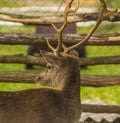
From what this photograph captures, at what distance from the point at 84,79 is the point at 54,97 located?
1460mm

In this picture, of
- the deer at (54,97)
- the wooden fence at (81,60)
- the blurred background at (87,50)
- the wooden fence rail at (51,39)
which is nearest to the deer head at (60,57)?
the deer at (54,97)

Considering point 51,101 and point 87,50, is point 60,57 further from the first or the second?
point 87,50

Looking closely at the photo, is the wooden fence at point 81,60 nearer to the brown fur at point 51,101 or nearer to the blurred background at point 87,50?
the blurred background at point 87,50

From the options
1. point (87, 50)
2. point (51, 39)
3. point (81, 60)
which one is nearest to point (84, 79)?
point (81, 60)

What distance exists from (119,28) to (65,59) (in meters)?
7.58

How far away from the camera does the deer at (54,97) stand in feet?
20.1

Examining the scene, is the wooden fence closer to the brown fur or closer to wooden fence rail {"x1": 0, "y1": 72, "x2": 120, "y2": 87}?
wooden fence rail {"x1": 0, "y1": 72, "x2": 120, "y2": 87}

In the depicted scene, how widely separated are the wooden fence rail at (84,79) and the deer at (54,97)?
3.78 ft

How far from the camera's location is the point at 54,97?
6273 mm

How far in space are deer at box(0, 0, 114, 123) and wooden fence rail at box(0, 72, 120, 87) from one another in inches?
45.3

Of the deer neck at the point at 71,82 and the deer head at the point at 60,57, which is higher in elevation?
the deer head at the point at 60,57

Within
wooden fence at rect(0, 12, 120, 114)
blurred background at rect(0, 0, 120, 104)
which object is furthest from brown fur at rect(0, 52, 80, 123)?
wooden fence at rect(0, 12, 120, 114)

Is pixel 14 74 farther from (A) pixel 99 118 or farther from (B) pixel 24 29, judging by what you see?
(B) pixel 24 29

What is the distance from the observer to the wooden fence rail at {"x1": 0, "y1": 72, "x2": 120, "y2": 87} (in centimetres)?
754
